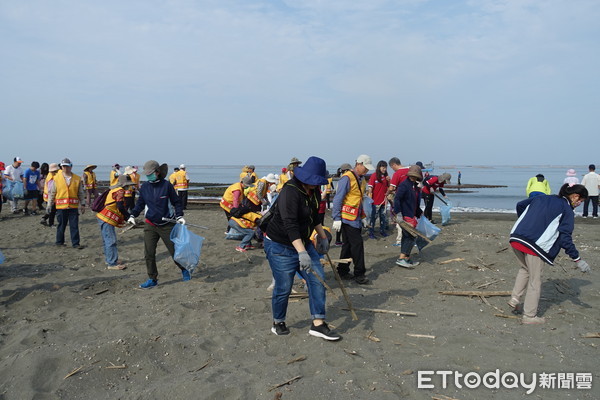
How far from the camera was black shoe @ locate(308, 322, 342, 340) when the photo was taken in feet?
14.3

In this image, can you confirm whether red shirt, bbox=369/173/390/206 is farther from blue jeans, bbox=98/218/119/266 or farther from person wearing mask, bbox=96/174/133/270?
blue jeans, bbox=98/218/119/266

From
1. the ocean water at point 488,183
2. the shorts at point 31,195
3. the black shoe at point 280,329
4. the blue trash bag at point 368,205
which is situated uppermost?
the blue trash bag at point 368,205

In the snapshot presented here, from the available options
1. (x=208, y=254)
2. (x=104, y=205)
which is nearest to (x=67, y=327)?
(x=104, y=205)

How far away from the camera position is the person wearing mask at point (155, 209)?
6.29 m

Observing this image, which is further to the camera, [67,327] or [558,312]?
[558,312]

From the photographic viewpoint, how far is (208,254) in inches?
346

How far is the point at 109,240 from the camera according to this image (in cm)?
752

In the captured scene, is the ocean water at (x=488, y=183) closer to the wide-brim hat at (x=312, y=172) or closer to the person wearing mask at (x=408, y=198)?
A: the person wearing mask at (x=408, y=198)

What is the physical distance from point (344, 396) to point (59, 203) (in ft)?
25.9

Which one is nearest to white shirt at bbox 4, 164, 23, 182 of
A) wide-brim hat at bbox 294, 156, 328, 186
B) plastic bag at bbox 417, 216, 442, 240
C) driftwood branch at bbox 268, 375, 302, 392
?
plastic bag at bbox 417, 216, 442, 240

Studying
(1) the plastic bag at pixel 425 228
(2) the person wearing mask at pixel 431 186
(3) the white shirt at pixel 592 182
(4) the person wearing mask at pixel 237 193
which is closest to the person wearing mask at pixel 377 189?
(2) the person wearing mask at pixel 431 186

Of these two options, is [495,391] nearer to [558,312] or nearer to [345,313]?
[345,313]

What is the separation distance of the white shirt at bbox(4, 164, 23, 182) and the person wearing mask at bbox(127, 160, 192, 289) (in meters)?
10.0

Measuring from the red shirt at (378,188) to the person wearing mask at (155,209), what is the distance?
5.33 meters
